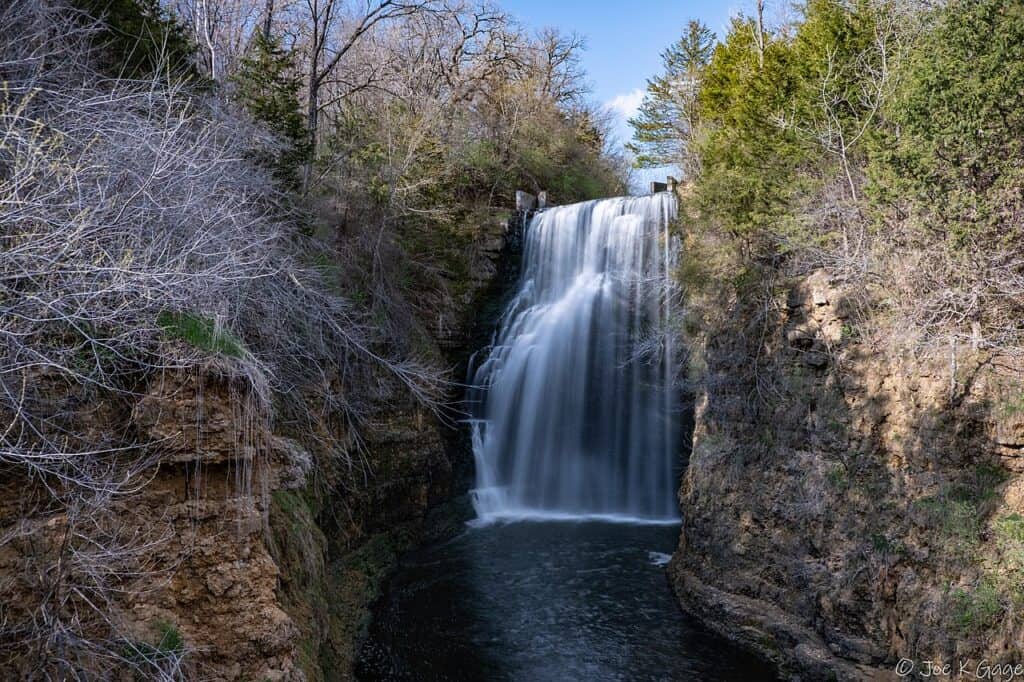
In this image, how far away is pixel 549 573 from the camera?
1065cm

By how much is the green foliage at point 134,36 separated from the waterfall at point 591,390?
858 cm

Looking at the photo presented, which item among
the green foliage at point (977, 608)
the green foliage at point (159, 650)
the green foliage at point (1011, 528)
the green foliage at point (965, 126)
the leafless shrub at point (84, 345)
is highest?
the green foliage at point (965, 126)

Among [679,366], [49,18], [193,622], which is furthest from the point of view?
[679,366]

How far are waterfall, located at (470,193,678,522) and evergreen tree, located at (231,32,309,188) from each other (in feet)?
21.1

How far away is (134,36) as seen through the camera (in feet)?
30.2

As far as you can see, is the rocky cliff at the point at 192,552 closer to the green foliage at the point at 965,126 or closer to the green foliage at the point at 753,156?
the green foliage at the point at 965,126

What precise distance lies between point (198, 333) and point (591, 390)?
35.1ft

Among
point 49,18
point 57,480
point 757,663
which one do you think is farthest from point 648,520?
point 49,18

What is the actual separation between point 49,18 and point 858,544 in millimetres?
10519

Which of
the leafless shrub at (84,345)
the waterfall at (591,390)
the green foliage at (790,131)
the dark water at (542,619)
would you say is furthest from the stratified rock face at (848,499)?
the leafless shrub at (84,345)

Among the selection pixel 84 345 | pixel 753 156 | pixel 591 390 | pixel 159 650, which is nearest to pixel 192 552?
pixel 159 650

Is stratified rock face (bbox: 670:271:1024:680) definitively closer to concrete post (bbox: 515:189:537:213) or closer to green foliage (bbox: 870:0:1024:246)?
green foliage (bbox: 870:0:1024:246)

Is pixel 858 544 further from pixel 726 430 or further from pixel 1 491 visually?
pixel 1 491

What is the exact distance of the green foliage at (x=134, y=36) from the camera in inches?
351
